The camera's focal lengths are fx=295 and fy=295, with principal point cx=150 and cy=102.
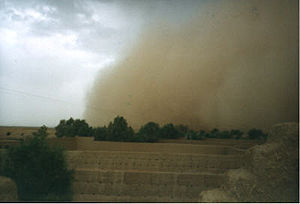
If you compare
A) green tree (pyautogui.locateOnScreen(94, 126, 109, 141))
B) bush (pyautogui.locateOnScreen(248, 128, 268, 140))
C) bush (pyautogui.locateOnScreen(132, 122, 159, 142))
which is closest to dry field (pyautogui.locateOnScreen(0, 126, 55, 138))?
green tree (pyautogui.locateOnScreen(94, 126, 109, 141))

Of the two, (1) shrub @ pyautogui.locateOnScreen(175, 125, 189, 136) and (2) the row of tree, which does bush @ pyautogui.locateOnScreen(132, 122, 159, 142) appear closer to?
(2) the row of tree

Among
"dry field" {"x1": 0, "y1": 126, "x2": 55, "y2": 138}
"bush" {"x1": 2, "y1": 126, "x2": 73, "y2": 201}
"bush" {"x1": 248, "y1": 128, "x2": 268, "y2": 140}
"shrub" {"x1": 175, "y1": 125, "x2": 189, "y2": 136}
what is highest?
"shrub" {"x1": 175, "y1": 125, "x2": 189, "y2": 136}

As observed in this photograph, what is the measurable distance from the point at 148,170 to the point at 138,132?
15.8 feet

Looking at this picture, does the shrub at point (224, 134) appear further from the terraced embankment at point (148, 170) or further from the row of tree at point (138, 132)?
the terraced embankment at point (148, 170)

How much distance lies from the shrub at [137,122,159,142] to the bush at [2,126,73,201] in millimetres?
5790

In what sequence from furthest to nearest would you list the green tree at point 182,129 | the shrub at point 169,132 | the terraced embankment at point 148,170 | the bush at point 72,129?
the shrub at point 169,132 → the green tree at point 182,129 → the bush at point 72,129 → the terraced embankment at point 148,170

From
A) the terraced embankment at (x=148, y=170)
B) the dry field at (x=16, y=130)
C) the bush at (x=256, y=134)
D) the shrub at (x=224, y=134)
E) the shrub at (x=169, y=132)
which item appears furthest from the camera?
the shrub at (x=169, y=132)

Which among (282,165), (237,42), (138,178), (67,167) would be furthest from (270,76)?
(67,167)

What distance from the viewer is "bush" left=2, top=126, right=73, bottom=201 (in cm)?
1280

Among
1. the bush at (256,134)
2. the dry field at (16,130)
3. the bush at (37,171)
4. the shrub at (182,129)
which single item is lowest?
the bush at (37,171)

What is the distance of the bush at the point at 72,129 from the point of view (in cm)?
1842

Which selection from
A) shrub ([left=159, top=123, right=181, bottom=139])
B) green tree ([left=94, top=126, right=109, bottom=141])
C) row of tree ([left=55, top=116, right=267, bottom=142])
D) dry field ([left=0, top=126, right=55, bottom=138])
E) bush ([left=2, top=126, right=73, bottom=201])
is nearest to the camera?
bush ([left=2, top=126, right=73, bottom=201])

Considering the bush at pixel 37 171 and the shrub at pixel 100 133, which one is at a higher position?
the shrub at pixel 100 133

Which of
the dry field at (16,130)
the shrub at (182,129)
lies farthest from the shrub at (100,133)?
the shrub at (182,129)
